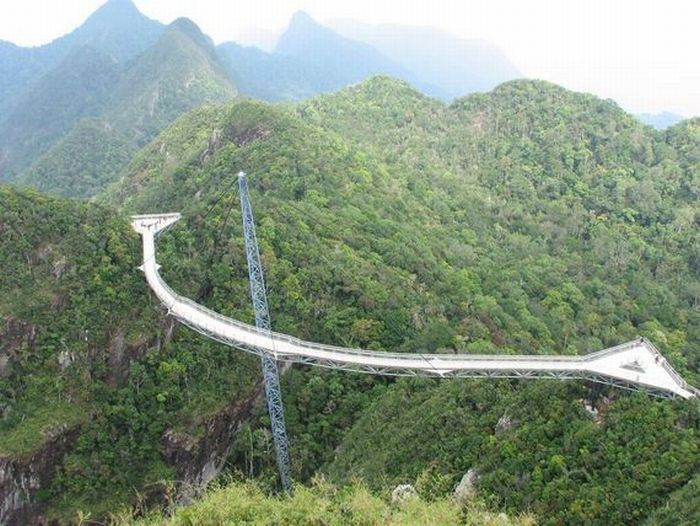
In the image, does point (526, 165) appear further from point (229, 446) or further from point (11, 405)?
point (11, 405)

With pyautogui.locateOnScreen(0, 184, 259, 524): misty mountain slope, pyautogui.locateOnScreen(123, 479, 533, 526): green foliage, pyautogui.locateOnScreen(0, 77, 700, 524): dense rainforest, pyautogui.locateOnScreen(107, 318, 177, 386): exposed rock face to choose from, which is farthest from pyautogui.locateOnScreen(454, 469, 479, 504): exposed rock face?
pyautogui.locateOnScreen(107, 318, 177, 386): exposed rock face

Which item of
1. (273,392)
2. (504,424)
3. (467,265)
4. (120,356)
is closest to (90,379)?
(120,356)

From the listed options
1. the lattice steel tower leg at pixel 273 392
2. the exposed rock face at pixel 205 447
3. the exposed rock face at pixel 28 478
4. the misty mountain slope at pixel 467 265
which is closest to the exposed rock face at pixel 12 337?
the exposed rock face at pixel 28 478

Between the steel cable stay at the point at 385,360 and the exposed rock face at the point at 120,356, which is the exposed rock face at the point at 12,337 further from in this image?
the steel cable stay at the point at 385,360

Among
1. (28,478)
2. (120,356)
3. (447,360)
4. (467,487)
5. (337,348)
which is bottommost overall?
(28,478)

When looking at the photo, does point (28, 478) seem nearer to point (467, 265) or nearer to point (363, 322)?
point (363, 322)

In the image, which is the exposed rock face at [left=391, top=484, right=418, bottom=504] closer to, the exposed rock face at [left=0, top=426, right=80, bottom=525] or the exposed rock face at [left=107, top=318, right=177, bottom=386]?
the exposed rock face at [left=107, top=318, right=177, bottom=386]
